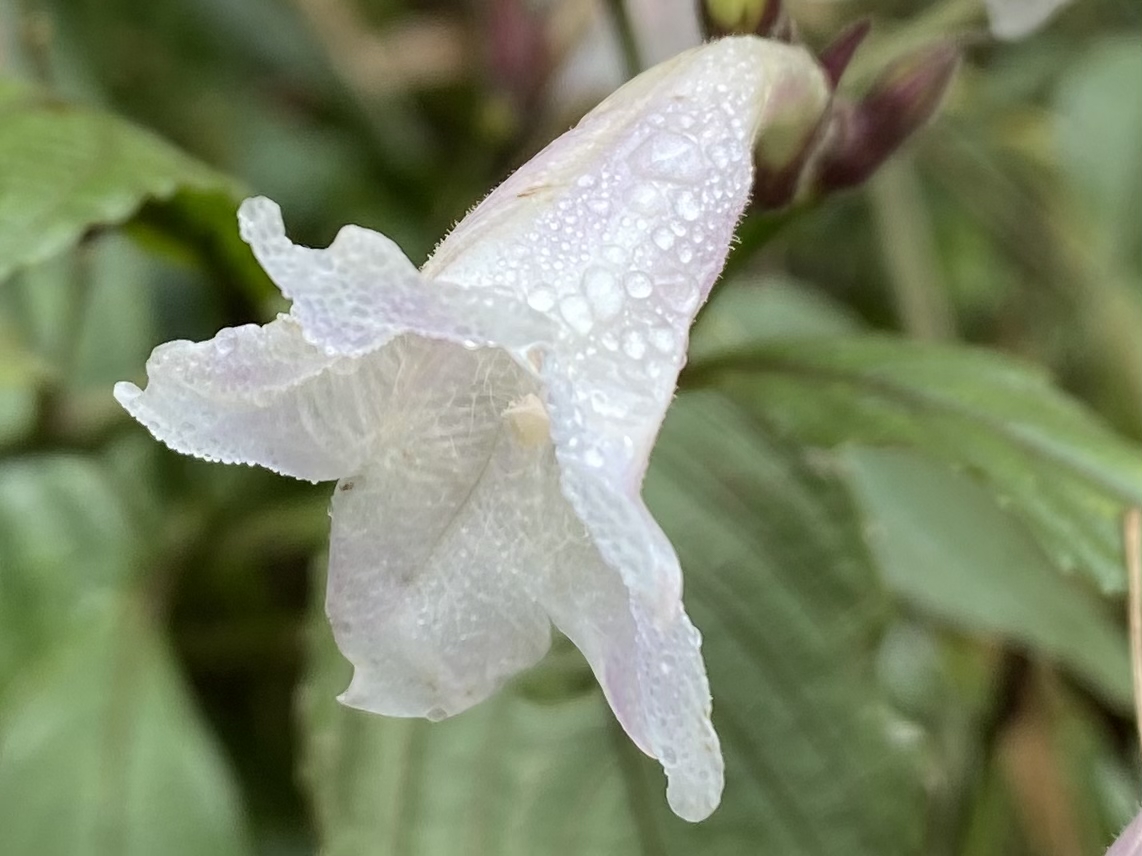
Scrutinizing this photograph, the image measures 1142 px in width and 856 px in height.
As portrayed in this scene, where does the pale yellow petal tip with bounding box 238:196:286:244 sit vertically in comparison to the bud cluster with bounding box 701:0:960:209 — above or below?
above

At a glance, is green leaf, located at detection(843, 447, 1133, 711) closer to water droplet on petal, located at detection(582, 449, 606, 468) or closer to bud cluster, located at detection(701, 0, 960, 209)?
bud cluster, located at detection(701, 0, 960, 209)

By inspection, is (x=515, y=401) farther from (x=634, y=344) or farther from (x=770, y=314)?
(x=770, y=314)

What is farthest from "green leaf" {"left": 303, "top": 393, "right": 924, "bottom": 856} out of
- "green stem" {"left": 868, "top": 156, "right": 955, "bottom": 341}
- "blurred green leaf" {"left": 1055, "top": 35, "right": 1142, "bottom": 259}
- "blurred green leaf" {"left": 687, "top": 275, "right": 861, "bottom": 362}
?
"blurred green leaf" {"left": 1055, "top": 35, "right": 1142, "bottom": 259}

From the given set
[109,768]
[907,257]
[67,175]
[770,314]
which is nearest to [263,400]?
[67,175]

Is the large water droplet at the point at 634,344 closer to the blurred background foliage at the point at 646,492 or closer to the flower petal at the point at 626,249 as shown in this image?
the flower petal at the point at 626,249

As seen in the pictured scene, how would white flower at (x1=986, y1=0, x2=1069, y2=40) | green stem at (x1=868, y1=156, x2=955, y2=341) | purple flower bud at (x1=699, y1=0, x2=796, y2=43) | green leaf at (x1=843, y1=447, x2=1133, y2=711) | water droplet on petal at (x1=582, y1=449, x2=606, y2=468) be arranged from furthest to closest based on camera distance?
green stem at (x1=868, y1=156, x2=955, y2=341), green leaf at (x1=843, y1=447, x2=1133, y2=711), white flower at (x1=986, y1=0, x2=1069, y2=40), purple flower bud at (x1=699, y1=0, x2=796, y2=43), water droplet on petal at (x1=582, y1=449, x2=606, y2=468)

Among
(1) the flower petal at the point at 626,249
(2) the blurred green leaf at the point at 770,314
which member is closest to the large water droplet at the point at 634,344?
(1) the flower petal at the point at 626,249
